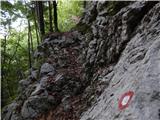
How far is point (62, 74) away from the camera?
40.1 feet

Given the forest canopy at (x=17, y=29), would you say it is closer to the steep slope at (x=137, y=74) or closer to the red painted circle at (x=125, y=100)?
the steep slope at (x=137, y=74)

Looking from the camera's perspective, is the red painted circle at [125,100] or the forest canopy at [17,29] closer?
the red painted circle at [125,100]

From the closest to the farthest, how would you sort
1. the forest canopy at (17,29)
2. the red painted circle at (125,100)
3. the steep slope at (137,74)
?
the steep slope at (137,74), the red painted circle at (125,100), the forest canopy at (17,29)

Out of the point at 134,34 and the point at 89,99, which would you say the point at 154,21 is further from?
the point at 89,99

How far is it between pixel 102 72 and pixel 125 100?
163 inches

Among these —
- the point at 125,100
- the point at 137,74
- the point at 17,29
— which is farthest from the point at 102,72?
the point at 17,29

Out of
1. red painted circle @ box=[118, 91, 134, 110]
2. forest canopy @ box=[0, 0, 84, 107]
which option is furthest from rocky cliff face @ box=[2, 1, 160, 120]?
forest canopy @ box=[0, 0, 84, 107]

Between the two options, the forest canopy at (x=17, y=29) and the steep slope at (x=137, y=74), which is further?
the forest canopy at (x=17, y=29)

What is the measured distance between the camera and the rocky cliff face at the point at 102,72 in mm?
5559

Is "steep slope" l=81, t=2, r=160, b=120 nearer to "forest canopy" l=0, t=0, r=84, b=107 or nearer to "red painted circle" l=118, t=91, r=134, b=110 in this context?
"red painted circle" l=118, t=91, r=134, b=110

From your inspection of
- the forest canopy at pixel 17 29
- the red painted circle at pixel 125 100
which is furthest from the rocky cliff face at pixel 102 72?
the forest canopy at pixel 17 29

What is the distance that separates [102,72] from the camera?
9828 mm

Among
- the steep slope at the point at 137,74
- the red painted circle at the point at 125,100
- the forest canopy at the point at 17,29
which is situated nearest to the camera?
the steep slope at the point at 137,74

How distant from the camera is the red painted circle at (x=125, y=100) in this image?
5523 mm
